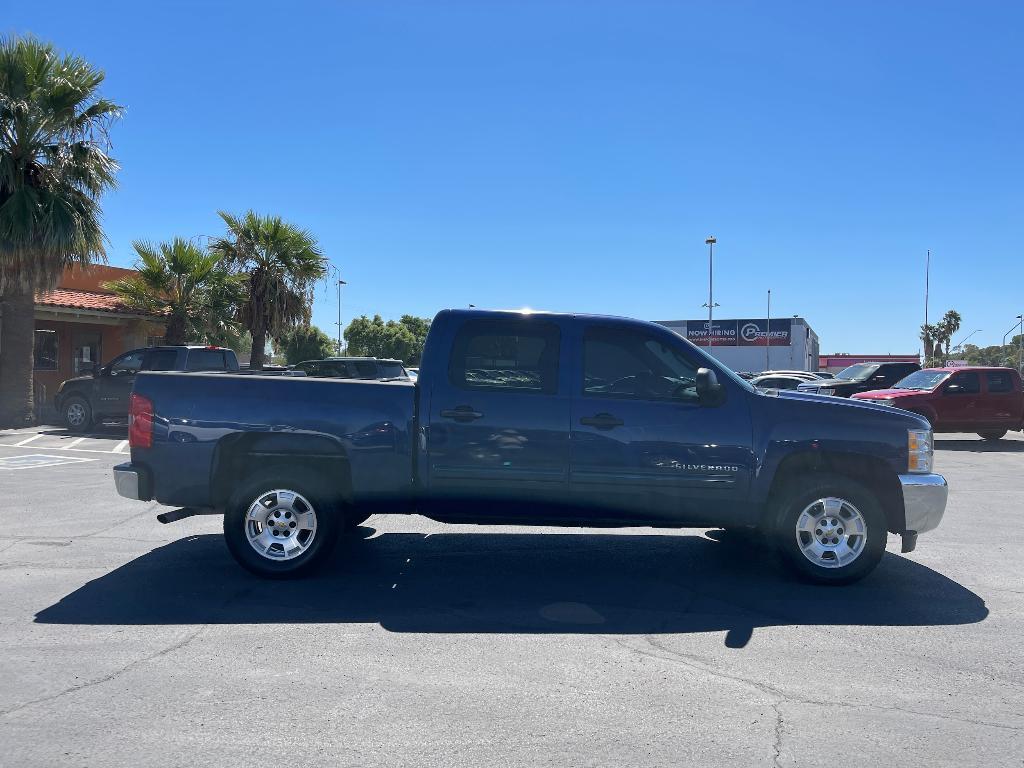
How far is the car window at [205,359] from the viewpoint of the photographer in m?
15.9

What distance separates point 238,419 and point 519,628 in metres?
2.61

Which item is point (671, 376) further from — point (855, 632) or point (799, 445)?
point (855, 632)

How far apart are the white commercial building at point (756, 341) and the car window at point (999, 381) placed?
163 feet

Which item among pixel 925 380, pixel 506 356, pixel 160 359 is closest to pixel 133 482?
pixel 506 356

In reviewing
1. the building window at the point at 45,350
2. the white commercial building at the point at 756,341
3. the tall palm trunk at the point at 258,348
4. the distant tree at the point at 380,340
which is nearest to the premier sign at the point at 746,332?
the white commercial building at the point at 756,341

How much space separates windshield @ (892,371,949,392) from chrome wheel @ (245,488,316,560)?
15.7 m

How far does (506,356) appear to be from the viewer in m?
6.04

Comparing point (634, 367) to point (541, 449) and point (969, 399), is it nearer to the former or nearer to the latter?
point (541, 449)

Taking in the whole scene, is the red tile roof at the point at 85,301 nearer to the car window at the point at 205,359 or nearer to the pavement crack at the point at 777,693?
the car window at the point at 205,359

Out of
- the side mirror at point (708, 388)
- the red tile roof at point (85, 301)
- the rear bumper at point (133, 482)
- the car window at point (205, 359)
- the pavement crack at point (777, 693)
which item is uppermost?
the red tile roof at point (85, 301)

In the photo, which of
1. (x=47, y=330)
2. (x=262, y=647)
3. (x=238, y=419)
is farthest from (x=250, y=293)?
(x=262, y=647)

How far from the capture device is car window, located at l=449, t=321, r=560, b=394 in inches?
234

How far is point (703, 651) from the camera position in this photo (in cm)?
464

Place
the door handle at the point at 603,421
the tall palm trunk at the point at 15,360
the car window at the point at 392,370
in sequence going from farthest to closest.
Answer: the tall palm trunk at the point at 15,360, the car window at the point at 392,370, the door handle at the point at 603,421
